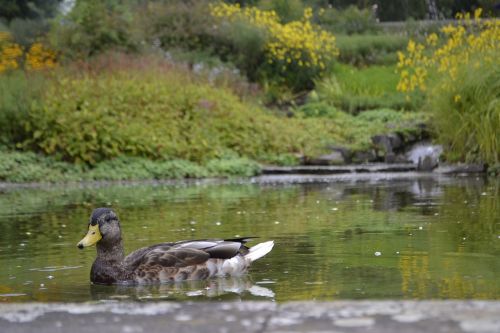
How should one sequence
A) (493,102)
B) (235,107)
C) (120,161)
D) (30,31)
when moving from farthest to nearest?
(30,31) < (235,107) < (120,161) < (493,102)

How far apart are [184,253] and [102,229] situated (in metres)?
0.74

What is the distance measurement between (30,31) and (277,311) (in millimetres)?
25281

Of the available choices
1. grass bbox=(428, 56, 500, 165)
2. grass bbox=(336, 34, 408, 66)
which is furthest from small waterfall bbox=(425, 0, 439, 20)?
grass bbox=(428, 56, 500, 165)

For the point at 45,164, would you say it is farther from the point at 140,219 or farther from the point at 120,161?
the point at 140,219

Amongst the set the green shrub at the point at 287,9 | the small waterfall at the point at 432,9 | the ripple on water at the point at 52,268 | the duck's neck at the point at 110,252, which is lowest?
the ripple on water at the point at 52,268

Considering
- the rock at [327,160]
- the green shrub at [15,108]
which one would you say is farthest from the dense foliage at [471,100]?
the green shrub at [15,108]

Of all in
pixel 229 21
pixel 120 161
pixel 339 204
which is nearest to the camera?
pixel 339 204

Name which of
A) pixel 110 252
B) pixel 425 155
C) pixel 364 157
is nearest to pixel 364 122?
pixel 364 157

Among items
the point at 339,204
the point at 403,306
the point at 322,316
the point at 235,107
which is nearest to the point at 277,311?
the point at 322,316

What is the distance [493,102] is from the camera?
19.5 meters

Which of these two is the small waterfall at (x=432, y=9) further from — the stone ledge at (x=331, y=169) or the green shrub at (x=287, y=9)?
the stone ledge at (x=331, y=169)

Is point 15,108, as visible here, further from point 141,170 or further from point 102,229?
point 102,229

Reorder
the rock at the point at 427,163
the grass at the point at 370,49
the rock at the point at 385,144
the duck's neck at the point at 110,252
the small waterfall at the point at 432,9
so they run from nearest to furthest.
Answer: the duck's neck at the point at 110,252
the rock at the point at 427,163
the rock at the point at 385,144
the grass at the point at 370,49
the small waterfall at the point at 432,9

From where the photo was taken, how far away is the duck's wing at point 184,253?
8.88 m
